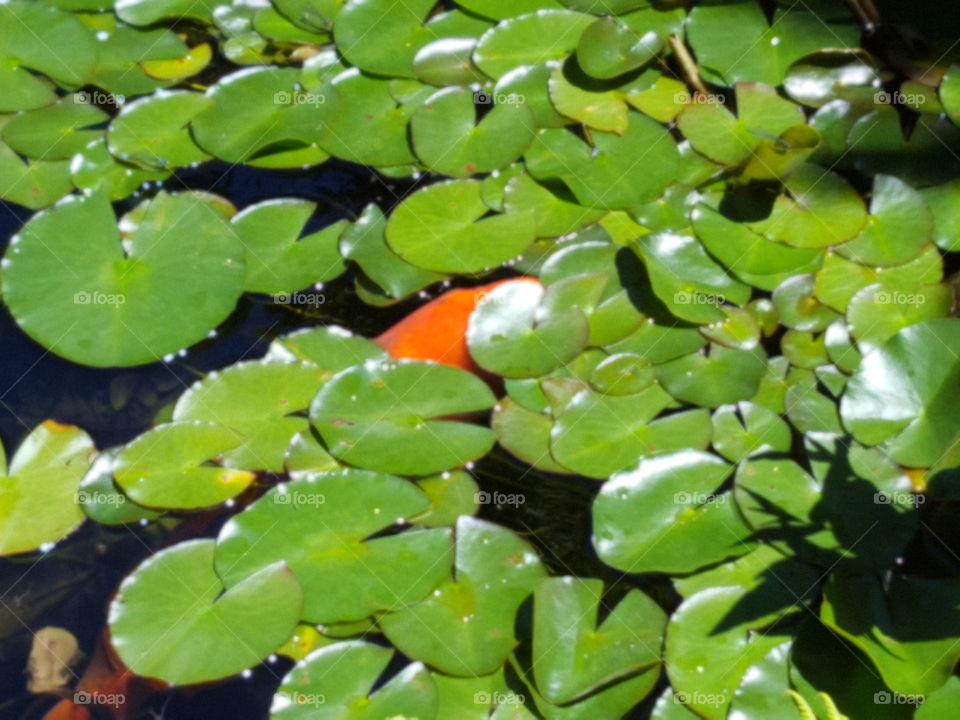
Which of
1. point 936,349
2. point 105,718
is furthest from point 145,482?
point 936,349

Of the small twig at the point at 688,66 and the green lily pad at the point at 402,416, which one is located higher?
the small twig at the point at 688,66

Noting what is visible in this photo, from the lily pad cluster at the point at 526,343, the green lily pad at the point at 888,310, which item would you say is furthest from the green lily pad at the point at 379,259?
the green lily pad at the point at 888,310

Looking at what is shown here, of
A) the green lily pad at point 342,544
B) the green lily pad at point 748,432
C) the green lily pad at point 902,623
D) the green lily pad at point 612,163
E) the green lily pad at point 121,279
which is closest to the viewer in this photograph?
the green lily pad at point 902,623

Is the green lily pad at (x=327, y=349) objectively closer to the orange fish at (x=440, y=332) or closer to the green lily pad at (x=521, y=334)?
the orange fish at (x=440, y=332)

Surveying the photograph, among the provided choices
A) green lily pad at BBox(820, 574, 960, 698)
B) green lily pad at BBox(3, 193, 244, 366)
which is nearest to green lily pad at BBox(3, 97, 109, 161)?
green lily pad at BBox(3, 193, 244, 366)

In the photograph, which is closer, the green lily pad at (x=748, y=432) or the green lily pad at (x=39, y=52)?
the green lily pad at (x=748, y=432)

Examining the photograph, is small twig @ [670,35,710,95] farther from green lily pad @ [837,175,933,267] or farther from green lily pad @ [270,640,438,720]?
green lily pad @ [270,640,438,720]

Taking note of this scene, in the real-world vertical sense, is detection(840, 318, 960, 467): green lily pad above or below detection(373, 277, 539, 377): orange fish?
above

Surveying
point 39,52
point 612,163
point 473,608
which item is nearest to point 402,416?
point 473,608

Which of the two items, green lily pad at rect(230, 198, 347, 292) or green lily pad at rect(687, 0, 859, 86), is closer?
green lily pad at rect(230, 198, 347, 292)

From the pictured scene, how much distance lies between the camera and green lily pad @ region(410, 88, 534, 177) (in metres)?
1.79

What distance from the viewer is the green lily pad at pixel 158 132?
6.06 ft

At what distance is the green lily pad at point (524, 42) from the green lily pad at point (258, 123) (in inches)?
14.3

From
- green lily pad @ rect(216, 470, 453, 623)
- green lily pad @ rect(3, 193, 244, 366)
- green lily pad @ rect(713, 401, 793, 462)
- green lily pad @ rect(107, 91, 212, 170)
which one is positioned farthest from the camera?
green lily pad @ rect(107, 91, 212, 170)
